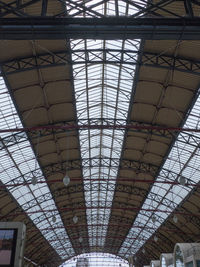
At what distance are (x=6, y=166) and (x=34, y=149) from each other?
461 cm

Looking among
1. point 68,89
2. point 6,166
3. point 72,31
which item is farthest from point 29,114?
point 72,31

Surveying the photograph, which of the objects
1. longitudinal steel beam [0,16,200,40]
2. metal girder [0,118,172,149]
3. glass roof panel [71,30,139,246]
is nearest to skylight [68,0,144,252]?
glass roof panel [71,30,139,246]

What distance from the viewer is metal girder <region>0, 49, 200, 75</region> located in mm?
23656

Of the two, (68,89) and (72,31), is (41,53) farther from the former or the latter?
(72,31)

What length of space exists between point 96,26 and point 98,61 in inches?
409

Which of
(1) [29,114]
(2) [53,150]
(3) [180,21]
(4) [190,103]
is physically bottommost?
(3) [180,21]

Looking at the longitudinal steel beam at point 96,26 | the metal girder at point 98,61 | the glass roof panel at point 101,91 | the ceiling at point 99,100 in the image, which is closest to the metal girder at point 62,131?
the ceiling at point 99,100

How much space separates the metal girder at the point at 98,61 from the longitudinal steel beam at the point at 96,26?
8588 mm

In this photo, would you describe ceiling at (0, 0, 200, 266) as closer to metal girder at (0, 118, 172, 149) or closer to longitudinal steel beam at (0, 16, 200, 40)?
metal girder at (0, 118, 172, 149)

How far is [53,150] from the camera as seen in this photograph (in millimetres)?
40000

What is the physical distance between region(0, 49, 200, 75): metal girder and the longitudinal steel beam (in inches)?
338

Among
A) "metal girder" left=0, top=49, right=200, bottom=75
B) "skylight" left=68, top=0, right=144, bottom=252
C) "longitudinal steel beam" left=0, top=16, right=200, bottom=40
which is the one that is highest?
"skylight" left=68, top=0, right=144, bottom=252

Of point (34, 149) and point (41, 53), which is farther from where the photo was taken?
point (34, 149)

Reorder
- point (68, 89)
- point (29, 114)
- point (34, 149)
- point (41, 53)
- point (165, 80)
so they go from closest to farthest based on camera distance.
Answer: point (41, 53) → point (165, 80) → point (68, 89) → point (29, 114) → point (34, 149)
